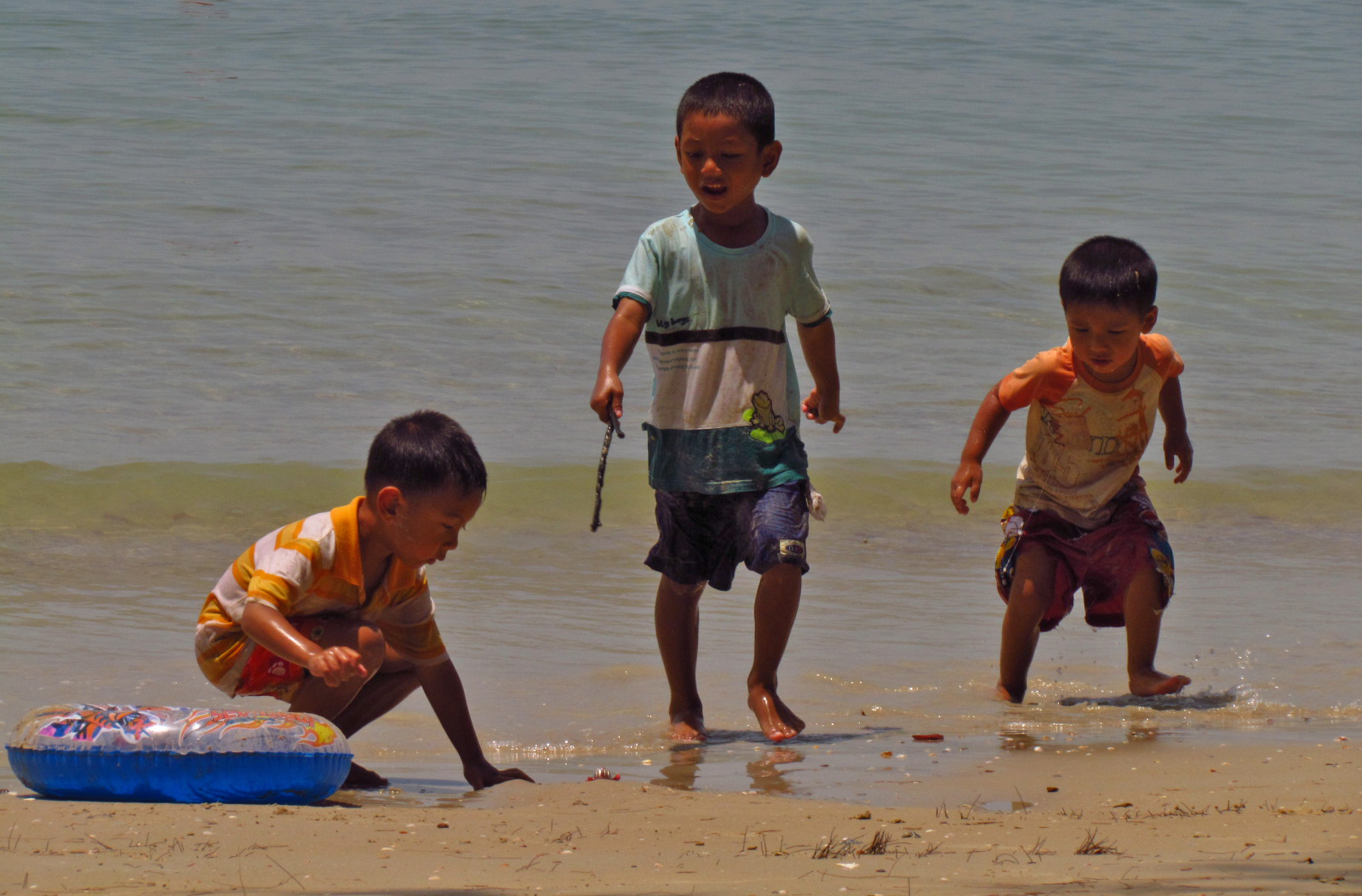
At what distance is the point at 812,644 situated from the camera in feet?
17.0

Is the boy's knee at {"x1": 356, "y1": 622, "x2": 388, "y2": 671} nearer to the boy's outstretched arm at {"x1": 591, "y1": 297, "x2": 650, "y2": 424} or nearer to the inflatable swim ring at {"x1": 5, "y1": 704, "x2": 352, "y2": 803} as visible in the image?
the inflatable swim ring at {"x1": 5, "y1": 704, "x2": 352, "y2": 803}

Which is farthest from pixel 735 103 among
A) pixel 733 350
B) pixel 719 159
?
pixel 733 350

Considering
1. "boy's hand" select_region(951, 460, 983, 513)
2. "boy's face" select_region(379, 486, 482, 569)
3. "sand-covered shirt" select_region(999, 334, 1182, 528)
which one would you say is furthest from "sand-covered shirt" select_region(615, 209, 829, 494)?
"boy's face" select_region(379, 486, 482, 569)

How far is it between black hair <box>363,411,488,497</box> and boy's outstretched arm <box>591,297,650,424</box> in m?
0.48

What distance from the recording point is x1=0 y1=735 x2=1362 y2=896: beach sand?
246 centimetres

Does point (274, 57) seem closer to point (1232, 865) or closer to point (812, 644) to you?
point (812, 644)

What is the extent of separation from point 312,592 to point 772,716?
124 centimetres

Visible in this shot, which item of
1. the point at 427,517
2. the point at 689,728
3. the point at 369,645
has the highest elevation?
the point at 427,517

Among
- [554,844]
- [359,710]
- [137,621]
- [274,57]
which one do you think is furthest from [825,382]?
[274,57]

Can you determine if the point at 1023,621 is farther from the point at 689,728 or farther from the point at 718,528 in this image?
the point at 689,728

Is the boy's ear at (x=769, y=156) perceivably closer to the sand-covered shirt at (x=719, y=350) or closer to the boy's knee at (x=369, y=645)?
the sand-covered shirt at (x=719, y=350)

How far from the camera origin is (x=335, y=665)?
121 inches

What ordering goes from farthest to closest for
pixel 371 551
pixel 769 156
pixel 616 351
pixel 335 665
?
pixel 769 156 < pixel 616 351 < pixel 371 551 < pixel 335 665

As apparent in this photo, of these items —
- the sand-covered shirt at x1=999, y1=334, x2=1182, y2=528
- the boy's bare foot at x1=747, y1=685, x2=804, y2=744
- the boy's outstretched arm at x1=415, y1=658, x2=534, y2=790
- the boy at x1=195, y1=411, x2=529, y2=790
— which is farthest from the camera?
the sand-covered shirt at x1=999, y1=334, x2=1182, y2=528
